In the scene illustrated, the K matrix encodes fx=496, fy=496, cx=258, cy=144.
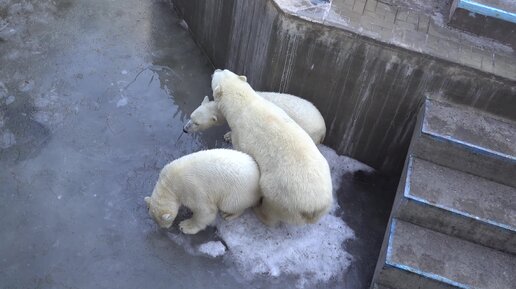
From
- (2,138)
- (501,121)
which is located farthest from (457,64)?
(2,138)

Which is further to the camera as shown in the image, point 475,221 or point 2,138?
point 2,138

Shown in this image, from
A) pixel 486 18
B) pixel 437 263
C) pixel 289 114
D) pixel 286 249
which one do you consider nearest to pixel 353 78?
pixel 289 114

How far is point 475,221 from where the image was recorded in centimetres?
447

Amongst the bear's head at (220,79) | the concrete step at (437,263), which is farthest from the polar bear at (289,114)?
the concrete step at (437,263)

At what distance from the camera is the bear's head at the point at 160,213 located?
4547 mm

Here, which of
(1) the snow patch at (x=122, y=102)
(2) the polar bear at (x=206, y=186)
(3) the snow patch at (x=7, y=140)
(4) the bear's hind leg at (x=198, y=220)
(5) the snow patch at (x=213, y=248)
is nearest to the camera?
(2) the polar bear at (x=206, y=186)

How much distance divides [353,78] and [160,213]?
2428 millimetres

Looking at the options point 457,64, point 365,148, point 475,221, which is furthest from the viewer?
point 365,148

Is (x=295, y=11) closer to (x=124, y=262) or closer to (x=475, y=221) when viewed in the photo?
(x=475, y=221)

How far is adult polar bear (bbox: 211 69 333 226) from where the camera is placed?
Result: 14.4ft

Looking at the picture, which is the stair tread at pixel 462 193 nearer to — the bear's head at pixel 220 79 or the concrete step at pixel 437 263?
the concrete step at pixel 437 263

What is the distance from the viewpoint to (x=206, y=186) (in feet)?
14.6

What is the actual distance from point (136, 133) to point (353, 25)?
2.66 metres

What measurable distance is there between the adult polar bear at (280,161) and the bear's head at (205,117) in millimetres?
333
